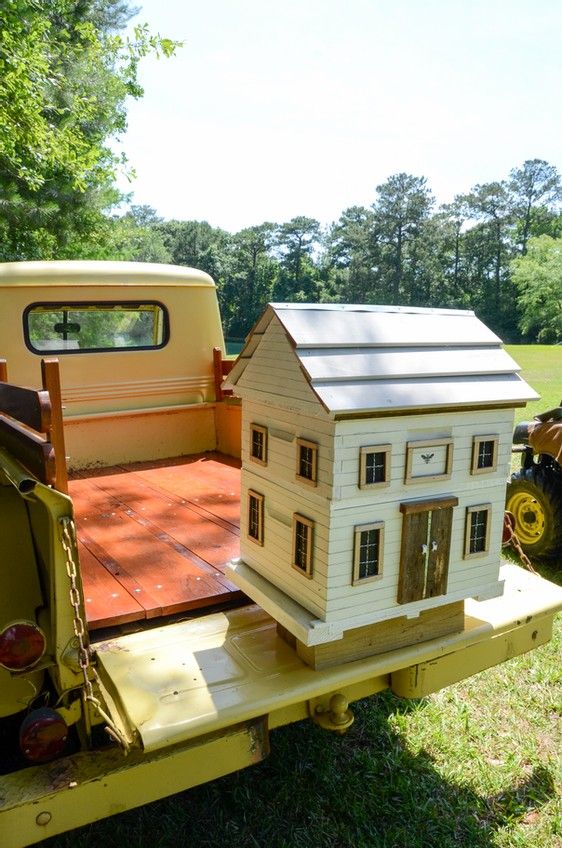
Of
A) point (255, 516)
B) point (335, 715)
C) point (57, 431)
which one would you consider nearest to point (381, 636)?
point (335, 715)

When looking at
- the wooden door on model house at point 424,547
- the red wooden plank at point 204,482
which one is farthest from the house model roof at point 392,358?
the red wooden plank at point 204,482

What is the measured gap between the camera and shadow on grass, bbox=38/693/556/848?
249 cm

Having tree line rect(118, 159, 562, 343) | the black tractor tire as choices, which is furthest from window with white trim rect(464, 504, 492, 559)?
tree line rect(118, 159, 562, 343)

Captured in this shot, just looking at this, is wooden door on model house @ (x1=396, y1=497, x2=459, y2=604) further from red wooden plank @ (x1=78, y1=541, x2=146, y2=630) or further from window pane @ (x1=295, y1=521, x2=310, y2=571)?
red wooden plank @ (x1=78, y1=541, x2=146, y2=630)

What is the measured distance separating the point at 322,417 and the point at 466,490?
0.67 meters

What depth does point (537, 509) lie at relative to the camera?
15.9 ft

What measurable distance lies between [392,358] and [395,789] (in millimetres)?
1953

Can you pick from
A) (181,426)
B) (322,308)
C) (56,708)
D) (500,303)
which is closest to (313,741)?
(56,708)

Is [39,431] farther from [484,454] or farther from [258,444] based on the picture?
[484,454]

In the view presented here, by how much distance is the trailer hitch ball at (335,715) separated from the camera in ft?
7.03

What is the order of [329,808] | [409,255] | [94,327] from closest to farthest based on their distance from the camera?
[329,808]
[94,327]
[409,255]

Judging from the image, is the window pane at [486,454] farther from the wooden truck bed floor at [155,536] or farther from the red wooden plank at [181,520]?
the red wooden plank at [181,520]

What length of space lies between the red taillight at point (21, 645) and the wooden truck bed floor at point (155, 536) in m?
0.31

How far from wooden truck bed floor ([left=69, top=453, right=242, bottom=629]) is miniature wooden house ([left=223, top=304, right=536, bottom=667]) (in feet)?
1.00
